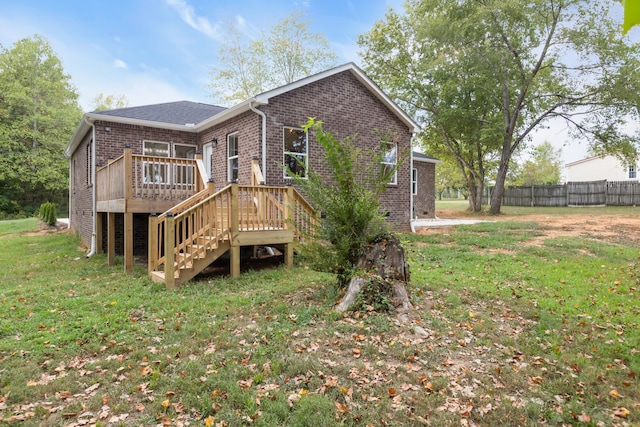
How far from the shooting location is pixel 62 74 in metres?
30.0

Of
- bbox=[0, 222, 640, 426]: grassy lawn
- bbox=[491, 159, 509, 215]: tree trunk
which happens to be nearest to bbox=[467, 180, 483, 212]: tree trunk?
bbox=[491, 159, 509, 215]: tree trunk

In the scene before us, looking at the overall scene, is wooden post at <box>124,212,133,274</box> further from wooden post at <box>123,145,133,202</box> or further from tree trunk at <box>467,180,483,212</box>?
tree trunk at <box>467,180,483,212</box>

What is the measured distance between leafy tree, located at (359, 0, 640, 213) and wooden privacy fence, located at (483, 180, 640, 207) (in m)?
5.81

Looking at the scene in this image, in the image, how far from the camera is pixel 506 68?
1864cm

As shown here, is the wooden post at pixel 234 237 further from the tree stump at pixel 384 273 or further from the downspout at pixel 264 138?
the tree stump at pixel 384 273

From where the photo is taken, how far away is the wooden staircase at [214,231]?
21.6ft

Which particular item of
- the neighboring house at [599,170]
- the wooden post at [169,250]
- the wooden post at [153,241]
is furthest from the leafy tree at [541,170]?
the wooden post at [169,250]

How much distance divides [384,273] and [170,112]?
35.8 feet

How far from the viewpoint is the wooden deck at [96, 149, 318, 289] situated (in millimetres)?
6742

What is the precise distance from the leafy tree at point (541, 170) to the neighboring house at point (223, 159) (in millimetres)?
29342

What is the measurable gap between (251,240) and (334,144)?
10.1ft

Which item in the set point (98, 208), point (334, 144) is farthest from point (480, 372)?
point (98, 208)

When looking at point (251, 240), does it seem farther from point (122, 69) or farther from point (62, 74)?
point (62, 74)

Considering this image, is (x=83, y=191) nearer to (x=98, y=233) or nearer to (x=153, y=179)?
(x=98, y=233)
